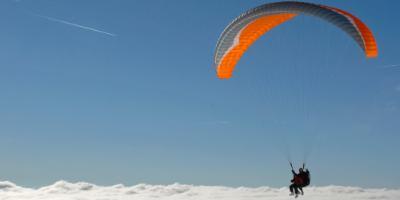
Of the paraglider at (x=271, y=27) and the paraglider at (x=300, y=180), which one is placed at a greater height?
the paraglider at (x=271, y=27)

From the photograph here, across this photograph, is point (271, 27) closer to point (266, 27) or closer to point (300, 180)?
point (266, 27)

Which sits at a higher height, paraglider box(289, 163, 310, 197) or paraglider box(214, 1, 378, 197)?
paraglider box(214, 1, 378, 197)

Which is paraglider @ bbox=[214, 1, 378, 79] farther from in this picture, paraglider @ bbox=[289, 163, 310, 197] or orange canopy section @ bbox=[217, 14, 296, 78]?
paraglider @ bbox=[289, 163, 310, 197]

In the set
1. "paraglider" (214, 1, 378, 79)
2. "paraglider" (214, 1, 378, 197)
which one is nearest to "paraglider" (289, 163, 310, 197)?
"paraglider" (214, 1, 378, 197)

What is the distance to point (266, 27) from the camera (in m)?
32.8

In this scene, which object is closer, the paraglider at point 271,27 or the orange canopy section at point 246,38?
the paraglider at point 271,27

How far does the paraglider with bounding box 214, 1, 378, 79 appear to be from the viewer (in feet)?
92.2

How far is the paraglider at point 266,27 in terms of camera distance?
28.1 m

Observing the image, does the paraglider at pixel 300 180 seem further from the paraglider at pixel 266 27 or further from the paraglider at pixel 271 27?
the paraglider at pixel 266 27

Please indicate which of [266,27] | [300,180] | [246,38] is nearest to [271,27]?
[266,27]

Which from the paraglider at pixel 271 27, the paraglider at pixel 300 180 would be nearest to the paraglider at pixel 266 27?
the paraglider at pixel 271 27

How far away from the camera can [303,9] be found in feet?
93.8

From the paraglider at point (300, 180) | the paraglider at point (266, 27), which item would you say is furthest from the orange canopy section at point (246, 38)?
the paraglider at point (300, 180)

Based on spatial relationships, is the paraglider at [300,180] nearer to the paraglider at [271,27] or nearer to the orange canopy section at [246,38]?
the paraglider at [271,27]
